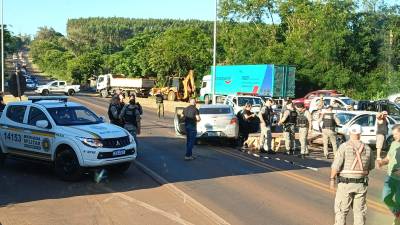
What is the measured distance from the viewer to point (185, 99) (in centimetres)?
5041

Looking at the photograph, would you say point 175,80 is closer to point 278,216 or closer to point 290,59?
point 290,59

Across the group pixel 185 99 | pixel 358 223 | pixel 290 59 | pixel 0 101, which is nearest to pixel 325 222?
pixel 358 223

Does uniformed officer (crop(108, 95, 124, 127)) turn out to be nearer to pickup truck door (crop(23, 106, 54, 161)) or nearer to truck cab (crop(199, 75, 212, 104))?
pickup truck door (crop(23, 106, 54, 161))

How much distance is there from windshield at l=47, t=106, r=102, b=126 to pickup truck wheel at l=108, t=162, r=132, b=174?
1.14 meters

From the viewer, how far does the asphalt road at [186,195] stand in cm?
879

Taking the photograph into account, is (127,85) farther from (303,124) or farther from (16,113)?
(16,113)

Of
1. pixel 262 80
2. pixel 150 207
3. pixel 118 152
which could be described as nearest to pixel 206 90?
pixel 262 80

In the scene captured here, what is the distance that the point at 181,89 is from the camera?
52156 millimetres

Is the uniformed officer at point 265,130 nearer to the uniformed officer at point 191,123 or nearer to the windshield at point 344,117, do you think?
the uniformed officer at point 191,123

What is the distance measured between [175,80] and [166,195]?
138ft

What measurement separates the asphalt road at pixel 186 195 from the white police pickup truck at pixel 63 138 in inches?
16.9

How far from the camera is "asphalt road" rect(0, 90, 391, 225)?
879 cm

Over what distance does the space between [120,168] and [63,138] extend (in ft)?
5.36

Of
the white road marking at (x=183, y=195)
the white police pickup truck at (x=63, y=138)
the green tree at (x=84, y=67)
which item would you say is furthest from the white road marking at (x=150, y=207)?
the green tree at (x=84, y=67)
